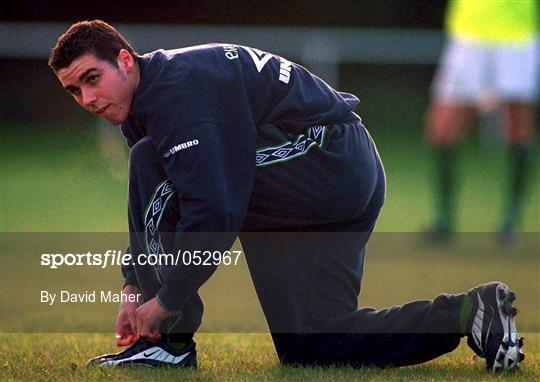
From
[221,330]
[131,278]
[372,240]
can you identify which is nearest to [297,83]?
[131,278]

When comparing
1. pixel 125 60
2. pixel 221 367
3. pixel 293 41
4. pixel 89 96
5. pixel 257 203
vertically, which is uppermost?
pixel 125 60

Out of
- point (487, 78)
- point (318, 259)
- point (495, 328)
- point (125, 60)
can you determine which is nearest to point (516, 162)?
point (487, 78)

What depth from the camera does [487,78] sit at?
8.31 meters

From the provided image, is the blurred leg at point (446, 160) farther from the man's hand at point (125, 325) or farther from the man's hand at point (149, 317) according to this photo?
the man's hand at point (149, 317)

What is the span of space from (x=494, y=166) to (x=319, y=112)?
8064 millimetres

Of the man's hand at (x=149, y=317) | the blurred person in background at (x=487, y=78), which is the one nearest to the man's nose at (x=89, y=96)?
the man's hand at (x=149, y=317)

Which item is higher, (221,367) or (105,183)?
(221,367)

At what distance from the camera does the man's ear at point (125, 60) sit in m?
3.61

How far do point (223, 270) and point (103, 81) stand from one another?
2.78 meters

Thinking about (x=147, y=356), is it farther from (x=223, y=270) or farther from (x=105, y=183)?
(x=105, y=183)

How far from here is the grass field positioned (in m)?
3.80

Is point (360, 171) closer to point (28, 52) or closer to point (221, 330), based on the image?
point (221, 330)

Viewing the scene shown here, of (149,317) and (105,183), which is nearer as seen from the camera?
(149,317)

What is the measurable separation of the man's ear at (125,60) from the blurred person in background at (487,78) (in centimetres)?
437
